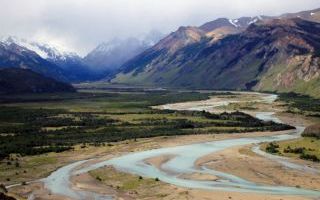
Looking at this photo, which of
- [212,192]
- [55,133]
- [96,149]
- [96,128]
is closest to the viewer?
[212,192]

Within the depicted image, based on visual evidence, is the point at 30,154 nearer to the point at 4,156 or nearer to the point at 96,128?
the point at 4,156

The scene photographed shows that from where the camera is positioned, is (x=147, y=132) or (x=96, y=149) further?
(x=147, y=132)

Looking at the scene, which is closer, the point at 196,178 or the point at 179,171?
the point at 196,178

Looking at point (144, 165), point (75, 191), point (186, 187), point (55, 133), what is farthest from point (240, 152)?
point (55, 133)

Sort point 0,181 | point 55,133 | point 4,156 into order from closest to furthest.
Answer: point 0,181
point 4,156
point 55,133

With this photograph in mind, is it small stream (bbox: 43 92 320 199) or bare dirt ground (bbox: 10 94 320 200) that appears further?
small stream (bbox: 43 92 320 199)

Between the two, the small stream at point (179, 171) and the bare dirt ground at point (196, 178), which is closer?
the bare dirt ground at point (196, 178)

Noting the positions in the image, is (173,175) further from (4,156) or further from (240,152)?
(4,156)
